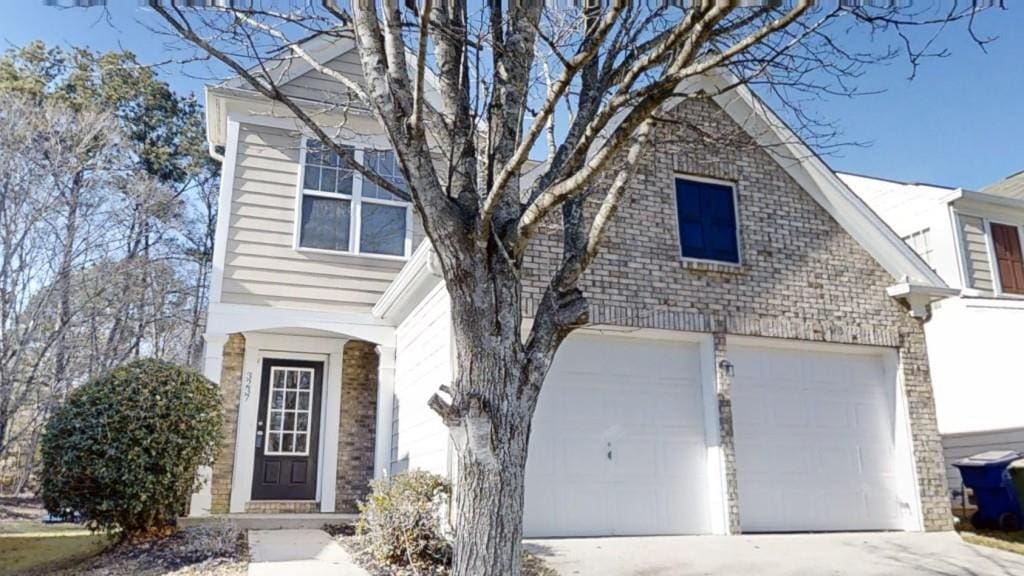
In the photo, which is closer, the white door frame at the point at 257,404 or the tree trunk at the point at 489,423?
the tree trunk at the point at 489,423

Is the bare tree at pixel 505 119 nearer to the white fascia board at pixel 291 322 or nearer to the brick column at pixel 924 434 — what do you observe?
the white fascia board at pixel 291 322

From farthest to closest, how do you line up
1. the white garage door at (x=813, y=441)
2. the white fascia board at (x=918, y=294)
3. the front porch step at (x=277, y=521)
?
Result: the white fascia board at (x=918, y=294) → the front porch step at (x=277, y=521) → the white garage door at (x=813, y=441)

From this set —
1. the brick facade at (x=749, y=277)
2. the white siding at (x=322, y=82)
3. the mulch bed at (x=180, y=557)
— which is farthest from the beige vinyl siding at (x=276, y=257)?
the brick facade at (x=749, y=277)

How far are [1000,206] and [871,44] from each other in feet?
34.3

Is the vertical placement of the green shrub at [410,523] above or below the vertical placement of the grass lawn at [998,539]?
above

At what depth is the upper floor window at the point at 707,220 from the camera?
872 cm

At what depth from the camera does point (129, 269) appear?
14195mm

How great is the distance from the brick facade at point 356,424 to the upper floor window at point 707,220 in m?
4.70

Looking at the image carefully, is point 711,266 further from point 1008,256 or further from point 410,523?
point 1008,256

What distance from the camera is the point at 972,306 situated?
35.9 ft

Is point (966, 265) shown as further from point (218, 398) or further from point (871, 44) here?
point (218, 398)

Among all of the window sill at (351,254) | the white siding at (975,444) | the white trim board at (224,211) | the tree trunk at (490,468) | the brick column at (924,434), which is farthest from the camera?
the white siding at (975,444)

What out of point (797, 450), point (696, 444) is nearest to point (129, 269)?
point (696, 444)

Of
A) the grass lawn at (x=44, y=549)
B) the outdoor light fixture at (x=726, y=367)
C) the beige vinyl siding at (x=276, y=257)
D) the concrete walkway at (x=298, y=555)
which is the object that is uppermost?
the beige vinyl siding at (x=276, y=257)
